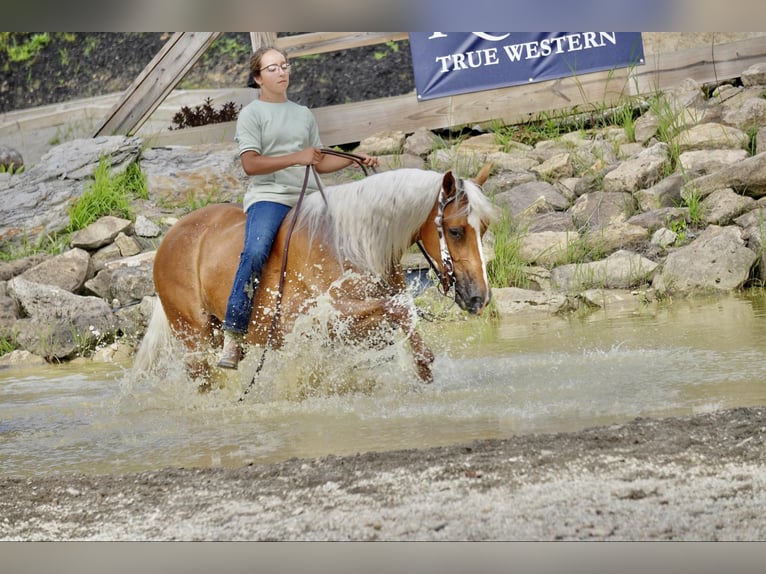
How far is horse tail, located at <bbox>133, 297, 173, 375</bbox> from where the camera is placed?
3.90 metres

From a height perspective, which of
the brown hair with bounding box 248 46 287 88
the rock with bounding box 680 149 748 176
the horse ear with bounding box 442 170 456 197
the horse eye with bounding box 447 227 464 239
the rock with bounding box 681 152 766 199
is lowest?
the rock with bounding box 681 152 766 199

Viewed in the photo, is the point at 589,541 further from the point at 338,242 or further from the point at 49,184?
the point at 49,184

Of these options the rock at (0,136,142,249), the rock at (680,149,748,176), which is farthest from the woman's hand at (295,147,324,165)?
the rock at (0,136,142,249)

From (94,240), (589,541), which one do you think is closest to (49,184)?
(94,240)

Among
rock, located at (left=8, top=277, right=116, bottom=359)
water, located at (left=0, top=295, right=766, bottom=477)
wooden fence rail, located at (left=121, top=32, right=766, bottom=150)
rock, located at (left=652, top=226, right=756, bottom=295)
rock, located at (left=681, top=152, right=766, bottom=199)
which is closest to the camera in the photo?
water, located at (left=0, top=295, right=766, bottom=477)

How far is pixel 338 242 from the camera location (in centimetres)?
337

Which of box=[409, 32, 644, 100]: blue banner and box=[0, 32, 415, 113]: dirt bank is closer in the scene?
box=[409, 32, 644, 100]: blue banner

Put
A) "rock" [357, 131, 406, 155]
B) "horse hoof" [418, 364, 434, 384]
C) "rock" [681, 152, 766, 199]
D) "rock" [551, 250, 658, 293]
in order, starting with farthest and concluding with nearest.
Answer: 1. "rock" [357, 131, 406, 155]
2. "rock" [681, 152, 766, 199]
3. "rock" [551, 250, 658, 293]
4. "horse hoof" [418, 364, 434, 384]

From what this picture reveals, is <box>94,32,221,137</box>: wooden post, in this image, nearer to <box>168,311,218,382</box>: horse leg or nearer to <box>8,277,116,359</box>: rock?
<box>8,277,116,359</box>: rock

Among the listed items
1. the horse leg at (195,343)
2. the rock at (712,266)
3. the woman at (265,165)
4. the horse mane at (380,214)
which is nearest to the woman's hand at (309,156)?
the woman at (265,165)

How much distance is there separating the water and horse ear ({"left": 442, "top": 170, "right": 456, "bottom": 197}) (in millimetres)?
556

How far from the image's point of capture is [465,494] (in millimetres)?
2168

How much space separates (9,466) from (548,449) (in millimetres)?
1698

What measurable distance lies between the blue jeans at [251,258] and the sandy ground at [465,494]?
90 cm
